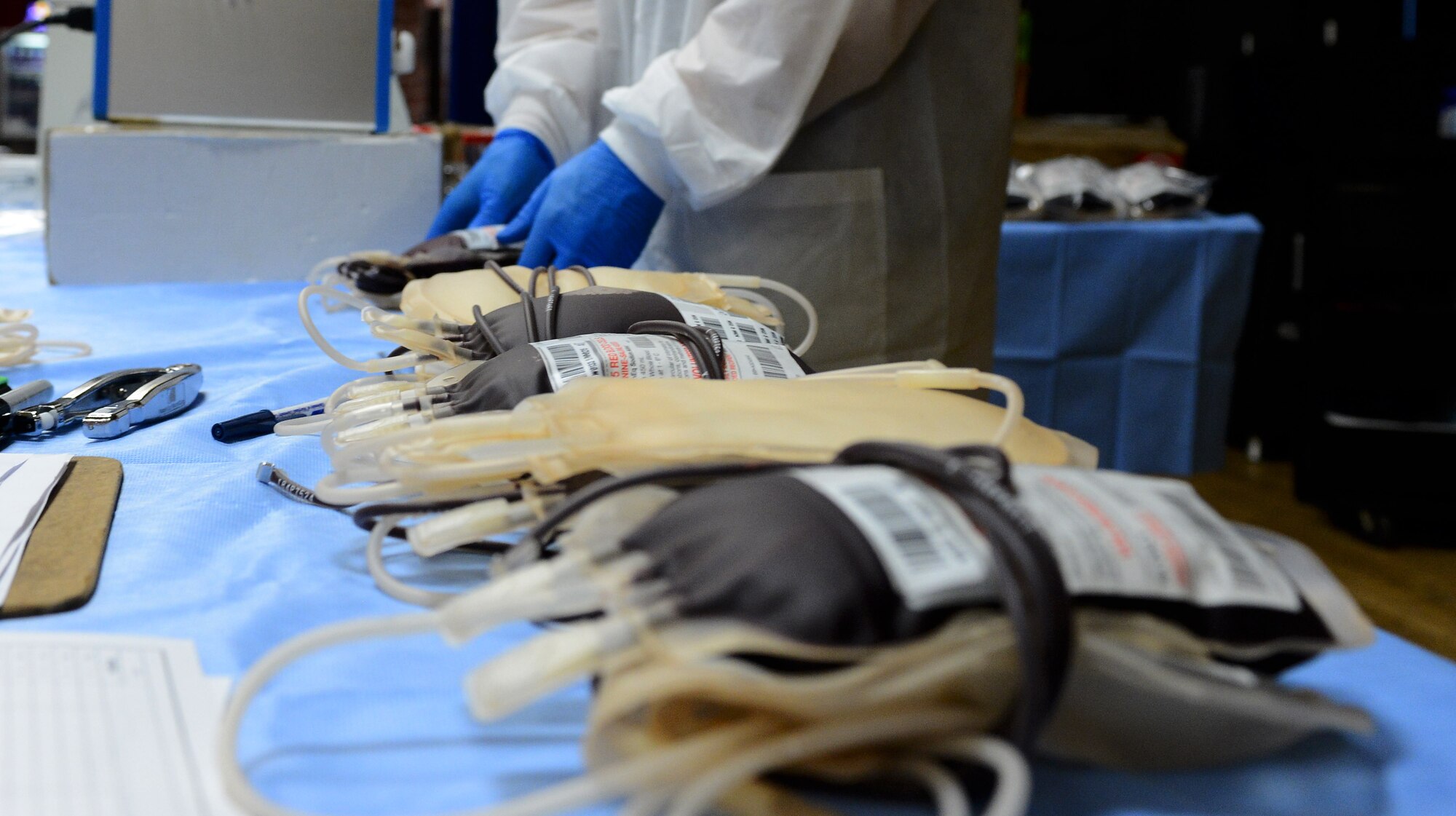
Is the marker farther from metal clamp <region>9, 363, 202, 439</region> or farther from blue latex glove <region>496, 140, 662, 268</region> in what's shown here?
blue latex glove <region>496, 140, 662, 268</region>

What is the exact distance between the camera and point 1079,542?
0.91 feet

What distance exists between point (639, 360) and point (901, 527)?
268mm

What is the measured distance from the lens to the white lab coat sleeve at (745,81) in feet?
2.97

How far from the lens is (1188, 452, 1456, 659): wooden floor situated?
6.38 feet

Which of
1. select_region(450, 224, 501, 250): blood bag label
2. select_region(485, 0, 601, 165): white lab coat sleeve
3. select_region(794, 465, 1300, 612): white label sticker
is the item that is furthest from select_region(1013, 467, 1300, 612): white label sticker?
select_region(485, 0, 601, 165): white lab coat sleeve

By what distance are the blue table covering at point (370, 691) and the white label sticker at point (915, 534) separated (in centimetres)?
6

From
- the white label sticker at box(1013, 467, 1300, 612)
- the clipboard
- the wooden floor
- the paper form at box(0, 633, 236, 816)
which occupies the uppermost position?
the white label sticker at box(1013, 467, 1300, 612)

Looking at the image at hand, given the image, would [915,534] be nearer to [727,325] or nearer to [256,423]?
[727,325]

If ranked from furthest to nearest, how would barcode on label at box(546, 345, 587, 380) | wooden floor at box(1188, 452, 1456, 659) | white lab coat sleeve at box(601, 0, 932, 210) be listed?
wooden floor at box(1188, 452, 1456, 659), white lab coat sleeve at box(601, 0, 932, 210), barcode on label at box(546, 345, 587, 380)

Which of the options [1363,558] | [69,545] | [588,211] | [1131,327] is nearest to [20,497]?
[69,545]

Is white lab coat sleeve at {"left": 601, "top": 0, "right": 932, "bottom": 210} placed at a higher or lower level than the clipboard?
higher

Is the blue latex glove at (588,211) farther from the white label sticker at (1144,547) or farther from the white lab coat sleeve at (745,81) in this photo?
the white label sticker at (1144,547)

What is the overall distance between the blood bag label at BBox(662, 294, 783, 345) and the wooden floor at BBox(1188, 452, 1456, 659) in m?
1.58

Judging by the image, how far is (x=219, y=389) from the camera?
31.4 inches
